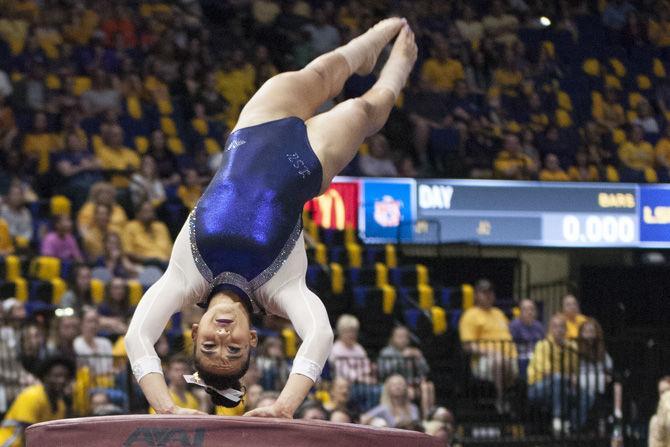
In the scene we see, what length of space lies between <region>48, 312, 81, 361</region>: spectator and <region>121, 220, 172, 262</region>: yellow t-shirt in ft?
4.85

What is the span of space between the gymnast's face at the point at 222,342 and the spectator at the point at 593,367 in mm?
5711

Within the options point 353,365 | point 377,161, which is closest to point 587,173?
point 377,161

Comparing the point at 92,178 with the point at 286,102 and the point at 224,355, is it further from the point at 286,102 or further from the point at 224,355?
the point at 224,355

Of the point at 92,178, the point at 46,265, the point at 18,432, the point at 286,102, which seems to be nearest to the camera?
the point at 286,102

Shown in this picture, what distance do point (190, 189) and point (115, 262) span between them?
1579mm

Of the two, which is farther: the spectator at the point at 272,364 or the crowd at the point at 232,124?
the spectator at the point at 272,364

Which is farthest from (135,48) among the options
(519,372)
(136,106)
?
(519,372)

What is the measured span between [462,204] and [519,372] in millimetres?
2920

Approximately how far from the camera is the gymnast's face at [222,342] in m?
4.86

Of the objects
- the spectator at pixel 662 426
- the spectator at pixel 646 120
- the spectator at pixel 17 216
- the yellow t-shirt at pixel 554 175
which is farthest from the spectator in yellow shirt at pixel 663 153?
the spectator at pixel 17 216

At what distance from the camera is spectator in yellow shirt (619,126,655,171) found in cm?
1503

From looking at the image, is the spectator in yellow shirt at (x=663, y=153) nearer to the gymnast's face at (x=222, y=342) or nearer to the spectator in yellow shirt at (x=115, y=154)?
the spectator in yellow shirt at (x=115, y=154)

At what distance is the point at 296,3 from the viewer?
15102 millimetres

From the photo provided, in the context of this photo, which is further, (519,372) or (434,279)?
(434,279)
